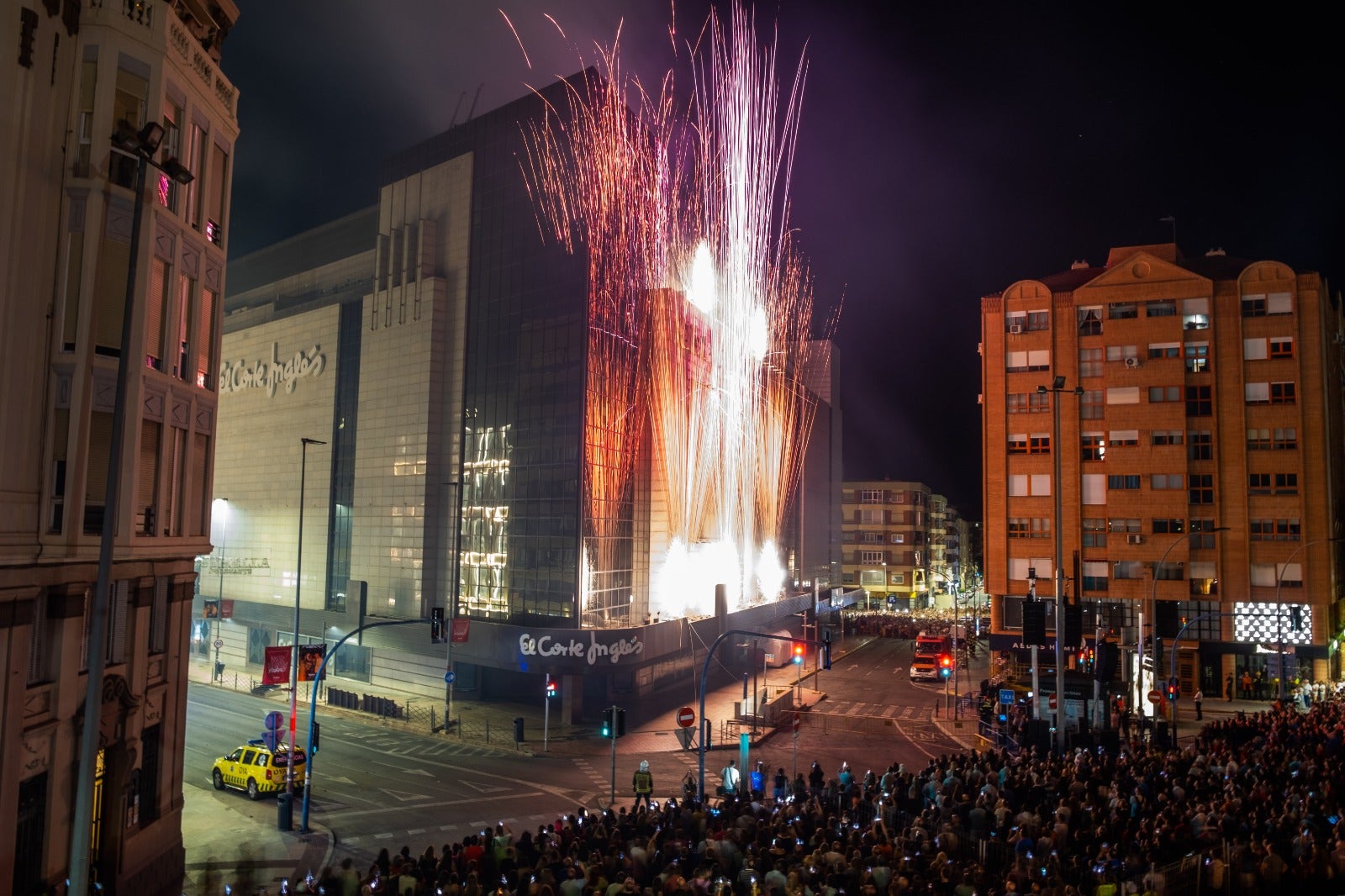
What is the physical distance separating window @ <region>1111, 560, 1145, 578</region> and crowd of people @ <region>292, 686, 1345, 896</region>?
3493 centimetres

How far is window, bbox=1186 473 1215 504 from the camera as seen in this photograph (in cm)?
5540

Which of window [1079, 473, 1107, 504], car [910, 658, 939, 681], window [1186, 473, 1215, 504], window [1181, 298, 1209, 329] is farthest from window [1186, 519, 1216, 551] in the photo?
car [910, 658, 939, 681]

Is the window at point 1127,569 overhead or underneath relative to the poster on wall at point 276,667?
overhead

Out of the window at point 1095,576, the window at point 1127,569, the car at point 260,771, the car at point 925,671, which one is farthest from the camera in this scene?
the window at point 1095,576

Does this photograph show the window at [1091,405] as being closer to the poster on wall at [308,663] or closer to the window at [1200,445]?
the window at [1200,445]

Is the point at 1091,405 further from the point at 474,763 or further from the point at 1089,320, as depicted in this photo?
the point at 474,763

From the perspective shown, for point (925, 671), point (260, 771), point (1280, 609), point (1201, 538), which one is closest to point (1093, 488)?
point (1201, 538)

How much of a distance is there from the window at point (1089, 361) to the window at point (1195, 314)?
5.13 metres

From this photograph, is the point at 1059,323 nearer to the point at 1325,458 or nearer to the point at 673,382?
the point at 1325,458

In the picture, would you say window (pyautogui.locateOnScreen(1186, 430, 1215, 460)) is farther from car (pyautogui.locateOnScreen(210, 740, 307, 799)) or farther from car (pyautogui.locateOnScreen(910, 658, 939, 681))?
car (pyautogui.locateOnScreen(210, 740, 307, 799))

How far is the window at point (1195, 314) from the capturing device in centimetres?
5597

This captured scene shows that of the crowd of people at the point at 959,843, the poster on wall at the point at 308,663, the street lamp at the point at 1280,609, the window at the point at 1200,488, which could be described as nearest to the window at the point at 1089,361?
the window at the point at 1200,488

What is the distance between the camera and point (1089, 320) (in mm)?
58625

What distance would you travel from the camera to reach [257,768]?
29.0 m
